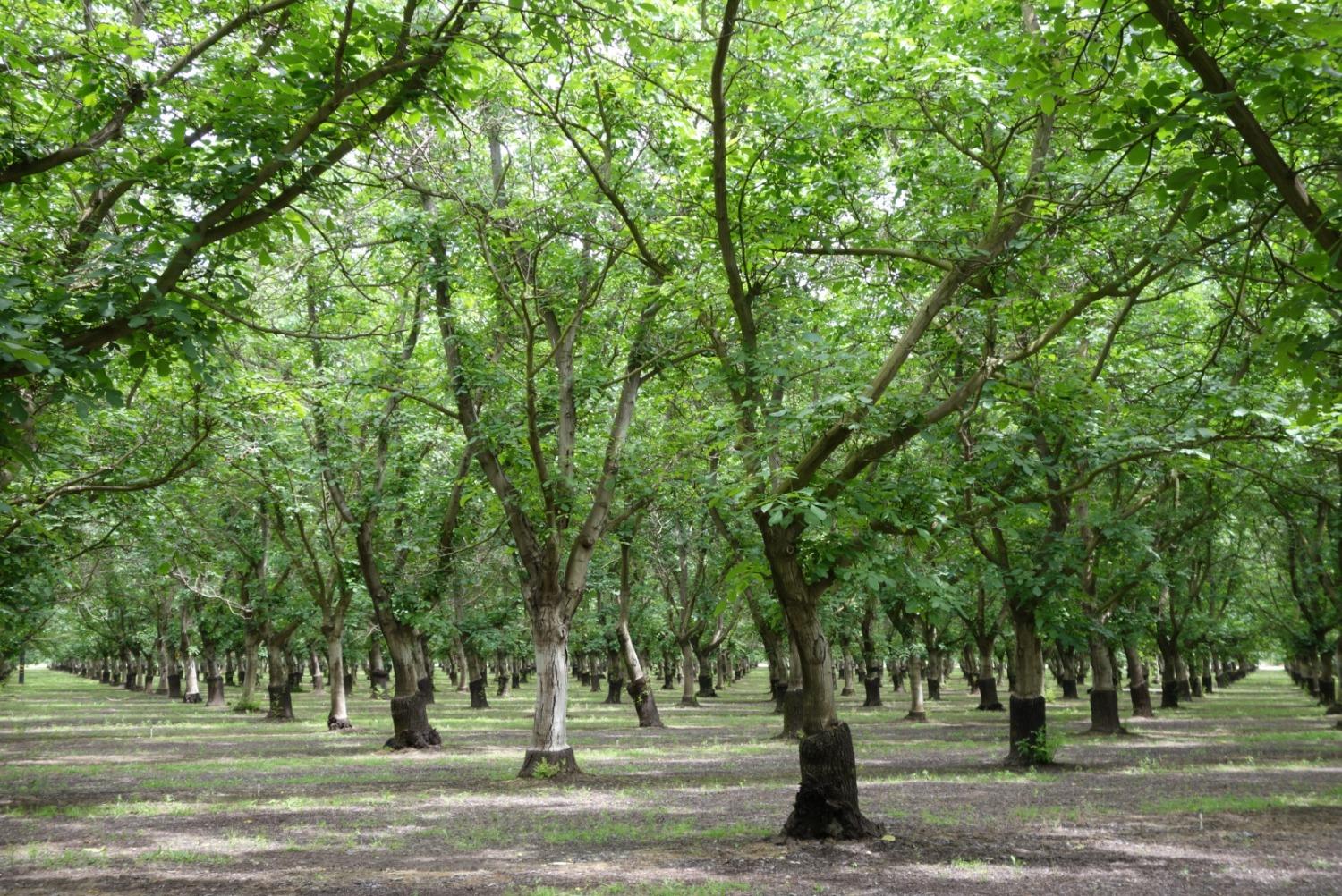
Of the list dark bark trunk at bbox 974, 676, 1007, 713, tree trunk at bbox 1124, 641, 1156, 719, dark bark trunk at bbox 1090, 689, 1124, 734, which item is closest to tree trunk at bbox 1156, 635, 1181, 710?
tree trunk at bbox 1124, 641, 1156, 719

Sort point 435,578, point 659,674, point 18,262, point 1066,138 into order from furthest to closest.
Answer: point 659,674
point 435,578
point 1066,138
point 18,262

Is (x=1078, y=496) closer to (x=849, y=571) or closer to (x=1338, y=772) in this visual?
(x=1338, y=772)

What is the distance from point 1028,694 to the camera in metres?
17.0

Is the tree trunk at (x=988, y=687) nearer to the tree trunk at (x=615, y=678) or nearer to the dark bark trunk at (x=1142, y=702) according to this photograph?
the dark bark trunk at (x=1142, y=702)

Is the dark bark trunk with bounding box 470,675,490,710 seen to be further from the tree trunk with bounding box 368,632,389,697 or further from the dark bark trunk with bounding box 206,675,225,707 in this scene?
the dark bark trunk with bounding box 206,675,225,707

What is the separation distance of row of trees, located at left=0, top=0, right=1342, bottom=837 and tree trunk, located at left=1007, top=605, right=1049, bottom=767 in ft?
0.28

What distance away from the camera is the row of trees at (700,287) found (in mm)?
5902

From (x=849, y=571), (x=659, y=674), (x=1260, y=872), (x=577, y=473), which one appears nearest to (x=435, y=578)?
(x=577, y=473)

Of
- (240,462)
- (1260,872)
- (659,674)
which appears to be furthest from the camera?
(659,674)

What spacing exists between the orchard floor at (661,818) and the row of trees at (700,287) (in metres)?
1.37

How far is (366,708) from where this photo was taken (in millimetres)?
42750

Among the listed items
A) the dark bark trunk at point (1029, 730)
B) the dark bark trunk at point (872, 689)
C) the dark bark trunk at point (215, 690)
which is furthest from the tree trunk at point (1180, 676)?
the dark bark trunk at point (215, 690)

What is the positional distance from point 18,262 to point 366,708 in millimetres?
38257

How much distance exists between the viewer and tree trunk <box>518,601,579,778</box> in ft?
53.8
